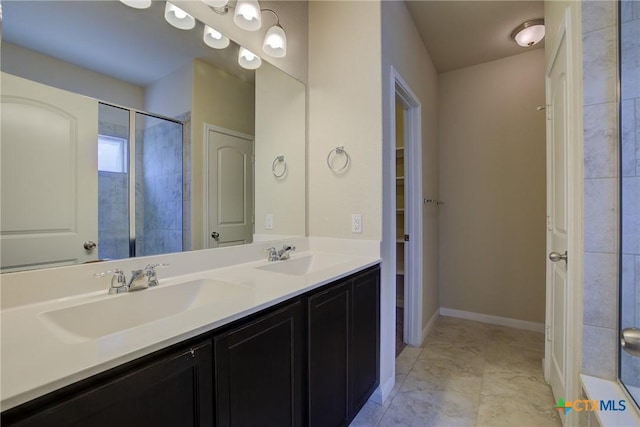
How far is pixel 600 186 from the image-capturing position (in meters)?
1.19

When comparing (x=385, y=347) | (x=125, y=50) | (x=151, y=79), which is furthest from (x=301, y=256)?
(x=125, y=50)

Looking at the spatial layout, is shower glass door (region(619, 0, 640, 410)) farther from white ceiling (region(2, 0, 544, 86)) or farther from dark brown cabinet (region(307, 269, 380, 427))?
white ceiling (region(2, 0, 544, 86))

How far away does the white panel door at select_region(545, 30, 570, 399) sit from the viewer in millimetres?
1458

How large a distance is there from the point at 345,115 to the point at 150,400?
168 centimetres

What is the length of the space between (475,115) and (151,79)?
2905 mm

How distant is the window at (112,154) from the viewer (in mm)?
1059

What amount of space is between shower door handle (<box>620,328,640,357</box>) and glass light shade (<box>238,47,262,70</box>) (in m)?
2.11

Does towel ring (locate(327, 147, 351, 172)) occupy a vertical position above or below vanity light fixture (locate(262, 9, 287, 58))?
below

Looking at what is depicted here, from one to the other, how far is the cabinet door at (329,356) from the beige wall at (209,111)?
2.13 ft

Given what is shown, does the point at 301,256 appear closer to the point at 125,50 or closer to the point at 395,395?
the point at 395,395

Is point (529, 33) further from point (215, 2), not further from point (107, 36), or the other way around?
point (107, 36)

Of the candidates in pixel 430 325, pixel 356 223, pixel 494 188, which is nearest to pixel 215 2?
pixel 356 223

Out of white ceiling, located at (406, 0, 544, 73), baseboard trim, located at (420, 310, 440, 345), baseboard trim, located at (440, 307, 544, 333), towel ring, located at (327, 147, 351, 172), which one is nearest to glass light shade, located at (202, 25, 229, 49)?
towel ring, located at (327, 147, 351, 172)

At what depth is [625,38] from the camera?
115cm
